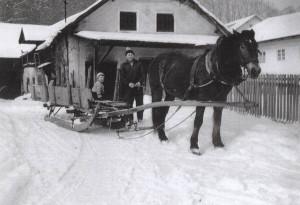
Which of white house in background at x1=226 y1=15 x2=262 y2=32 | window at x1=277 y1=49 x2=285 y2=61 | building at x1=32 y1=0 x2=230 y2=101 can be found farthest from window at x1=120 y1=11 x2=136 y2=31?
white house in background at x1=226 y1=15 x2=262 y2=32

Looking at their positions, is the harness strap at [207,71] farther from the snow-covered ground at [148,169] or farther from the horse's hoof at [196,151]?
the snow-covered ground at [148,169]

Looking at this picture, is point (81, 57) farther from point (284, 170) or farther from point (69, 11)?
point (69, 11)

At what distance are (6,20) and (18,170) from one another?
140 feet

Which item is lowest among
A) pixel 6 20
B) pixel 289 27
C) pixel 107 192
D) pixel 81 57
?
pixel 107 192

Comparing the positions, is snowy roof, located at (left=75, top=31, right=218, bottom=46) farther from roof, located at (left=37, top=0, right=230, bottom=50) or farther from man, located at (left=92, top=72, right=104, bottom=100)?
man, located at (left=92, top=72, right=104, bottom=100)

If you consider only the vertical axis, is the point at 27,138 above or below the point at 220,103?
below

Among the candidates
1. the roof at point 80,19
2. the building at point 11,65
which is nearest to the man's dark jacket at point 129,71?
the roof at point 80,19

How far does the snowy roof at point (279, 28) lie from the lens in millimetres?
26406

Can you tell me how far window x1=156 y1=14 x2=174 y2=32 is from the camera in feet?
59.8

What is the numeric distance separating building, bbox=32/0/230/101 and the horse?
840 cm

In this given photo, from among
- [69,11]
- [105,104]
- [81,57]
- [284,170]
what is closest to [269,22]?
[81,57]

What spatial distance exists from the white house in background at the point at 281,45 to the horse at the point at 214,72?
20039 mm

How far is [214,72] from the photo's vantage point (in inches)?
236

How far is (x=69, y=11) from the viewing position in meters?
48.7
